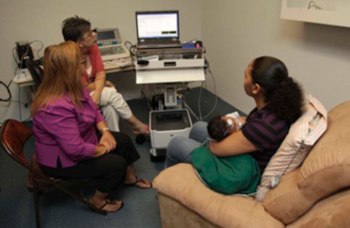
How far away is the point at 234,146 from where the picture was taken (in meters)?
1.17

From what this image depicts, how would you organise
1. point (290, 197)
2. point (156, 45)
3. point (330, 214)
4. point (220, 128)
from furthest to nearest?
point (156, 45) < point (220, 128) < point (290, 197) < point (330, 214)

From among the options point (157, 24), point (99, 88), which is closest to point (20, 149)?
point (99, 88)

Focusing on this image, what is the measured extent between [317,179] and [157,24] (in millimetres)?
1850

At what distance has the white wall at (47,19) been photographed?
252cm

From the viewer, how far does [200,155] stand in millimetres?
1285

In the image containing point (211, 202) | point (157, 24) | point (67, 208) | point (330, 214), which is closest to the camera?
point (330, 214)

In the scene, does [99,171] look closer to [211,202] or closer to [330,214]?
[211,202]

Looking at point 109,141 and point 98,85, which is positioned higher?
point 98,85

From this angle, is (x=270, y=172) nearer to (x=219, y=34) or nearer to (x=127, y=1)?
(x=219, y=34)

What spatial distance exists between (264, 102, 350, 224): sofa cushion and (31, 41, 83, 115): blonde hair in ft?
3.49

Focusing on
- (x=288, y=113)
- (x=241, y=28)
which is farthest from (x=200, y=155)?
(x=241, y=28)

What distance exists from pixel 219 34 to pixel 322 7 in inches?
52.5

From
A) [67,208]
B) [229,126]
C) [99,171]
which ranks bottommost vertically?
[67,208]

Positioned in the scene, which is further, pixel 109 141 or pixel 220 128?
pixel 109 141
